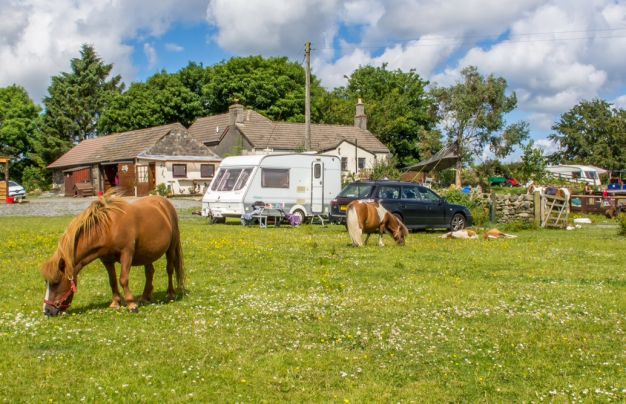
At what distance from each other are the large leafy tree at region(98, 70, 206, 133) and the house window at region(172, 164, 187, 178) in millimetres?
19802

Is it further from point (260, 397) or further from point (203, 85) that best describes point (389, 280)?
point (203, 85)

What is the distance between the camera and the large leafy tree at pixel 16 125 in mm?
75125

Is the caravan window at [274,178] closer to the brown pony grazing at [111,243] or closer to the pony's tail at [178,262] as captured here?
the pony's tail at [178,262]

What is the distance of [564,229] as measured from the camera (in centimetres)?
2670

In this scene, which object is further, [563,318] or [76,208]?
[76,208]

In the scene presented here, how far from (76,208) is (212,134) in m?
24.3

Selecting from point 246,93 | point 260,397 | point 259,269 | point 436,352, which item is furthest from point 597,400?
point 246,93

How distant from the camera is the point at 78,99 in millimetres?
72375

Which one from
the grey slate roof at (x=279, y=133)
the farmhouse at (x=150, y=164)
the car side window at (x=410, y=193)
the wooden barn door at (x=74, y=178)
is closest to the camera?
the car side window at (x=410, y=193)

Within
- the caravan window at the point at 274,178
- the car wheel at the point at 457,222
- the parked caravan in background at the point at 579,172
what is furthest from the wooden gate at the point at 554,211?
the parked caravan in background at the point at 579,172

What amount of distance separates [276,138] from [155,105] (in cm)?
1781

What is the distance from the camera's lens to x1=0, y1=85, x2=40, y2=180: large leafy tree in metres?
75.1

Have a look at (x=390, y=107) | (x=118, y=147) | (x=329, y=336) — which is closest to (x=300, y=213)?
(x=329, y=336)

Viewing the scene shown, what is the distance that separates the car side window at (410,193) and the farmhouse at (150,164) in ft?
87.6
